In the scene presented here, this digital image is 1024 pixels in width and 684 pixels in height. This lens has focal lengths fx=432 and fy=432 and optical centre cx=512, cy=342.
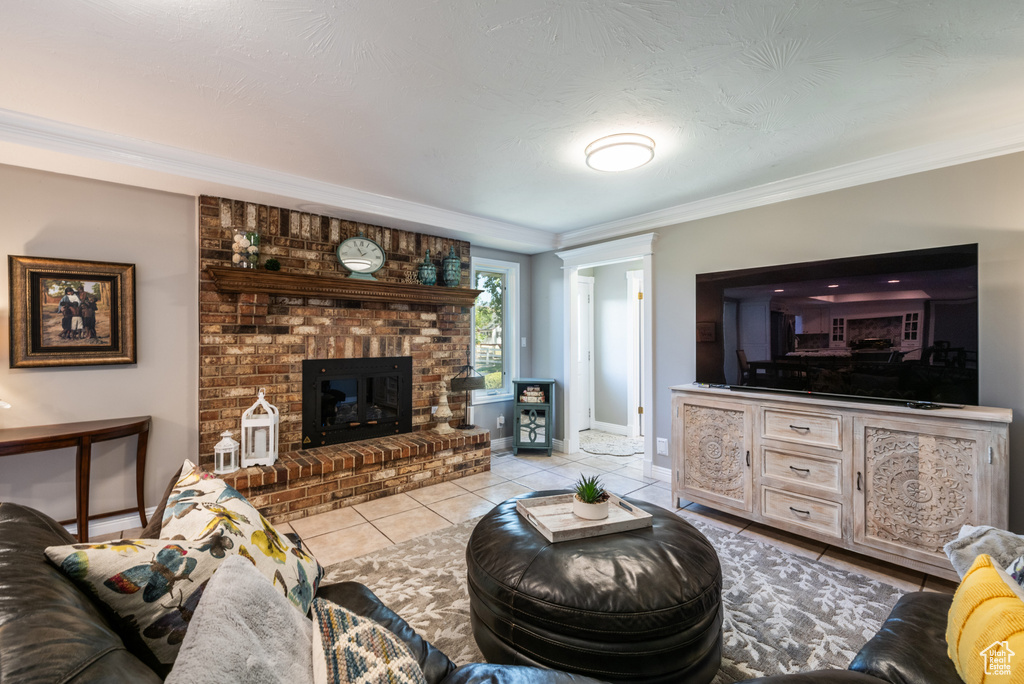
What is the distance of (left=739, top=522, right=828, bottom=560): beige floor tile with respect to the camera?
2.62 m

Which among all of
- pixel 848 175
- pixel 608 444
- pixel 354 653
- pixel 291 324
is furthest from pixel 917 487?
pixel 291 324

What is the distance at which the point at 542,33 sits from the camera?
1662 millimetres

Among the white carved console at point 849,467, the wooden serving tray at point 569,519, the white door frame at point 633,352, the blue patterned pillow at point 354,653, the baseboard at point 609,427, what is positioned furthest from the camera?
the baseboard at point 609,427

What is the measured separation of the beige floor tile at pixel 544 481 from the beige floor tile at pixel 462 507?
0.52m

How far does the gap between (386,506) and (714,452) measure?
2.48 meters

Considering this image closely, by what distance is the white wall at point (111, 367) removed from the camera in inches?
104

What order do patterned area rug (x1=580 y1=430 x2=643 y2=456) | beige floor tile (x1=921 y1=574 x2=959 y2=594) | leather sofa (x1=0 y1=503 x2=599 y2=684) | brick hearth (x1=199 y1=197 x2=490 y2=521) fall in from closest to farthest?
1. leather sofa (x1=0 y1=503 x2=599 y2=684)
2. beige floor tile (x1=921 y1=574 x2=959 y2=594)
3. brick hearth (x1=199 y1=197 x2=490 y2=521)
4. patterned area rug (x1=580 y1=430 x2=643 y2=456)

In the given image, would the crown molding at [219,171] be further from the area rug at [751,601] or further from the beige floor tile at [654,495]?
the beige floor tile at [654,495]

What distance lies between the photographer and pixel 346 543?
2738 mm

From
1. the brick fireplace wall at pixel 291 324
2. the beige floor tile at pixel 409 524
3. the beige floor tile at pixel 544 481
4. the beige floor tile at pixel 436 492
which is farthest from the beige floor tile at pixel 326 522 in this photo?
the beige floor tile at pixel 544 481

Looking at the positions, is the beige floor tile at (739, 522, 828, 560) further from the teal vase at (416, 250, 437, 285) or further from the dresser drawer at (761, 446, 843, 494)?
the teal vase at (416, 250, 437, 285)

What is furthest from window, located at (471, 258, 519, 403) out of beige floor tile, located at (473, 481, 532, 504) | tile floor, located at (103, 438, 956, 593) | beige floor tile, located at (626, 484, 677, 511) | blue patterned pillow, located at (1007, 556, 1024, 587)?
blue patterned pillow, located at (1007, 556, 1024, 587)

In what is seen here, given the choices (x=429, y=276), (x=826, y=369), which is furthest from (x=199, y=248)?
(x=826, y=369)

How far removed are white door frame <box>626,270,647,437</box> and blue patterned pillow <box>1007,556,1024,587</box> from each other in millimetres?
4528
